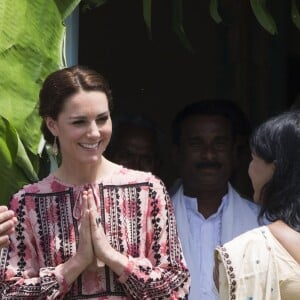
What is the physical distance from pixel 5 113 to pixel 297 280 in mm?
1258

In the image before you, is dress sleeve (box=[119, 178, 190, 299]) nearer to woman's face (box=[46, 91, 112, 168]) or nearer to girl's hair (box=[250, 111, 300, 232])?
woman's face (box=[46, 91, 112, 168])

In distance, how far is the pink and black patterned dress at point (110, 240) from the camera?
3.32 metres

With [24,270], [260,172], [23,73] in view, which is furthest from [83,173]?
[260,172]

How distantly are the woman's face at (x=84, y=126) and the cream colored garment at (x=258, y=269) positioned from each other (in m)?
0.69

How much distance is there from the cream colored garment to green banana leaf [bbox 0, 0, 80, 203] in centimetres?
101

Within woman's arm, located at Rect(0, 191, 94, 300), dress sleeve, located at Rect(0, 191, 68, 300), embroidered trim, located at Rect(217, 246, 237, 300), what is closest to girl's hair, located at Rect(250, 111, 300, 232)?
embroidered trim, located at Rect(217, 246, 237, 300)

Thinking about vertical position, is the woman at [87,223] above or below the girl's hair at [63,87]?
below

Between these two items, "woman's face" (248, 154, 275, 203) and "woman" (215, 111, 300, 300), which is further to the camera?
"woman's face" (248, 154, 275, 203)

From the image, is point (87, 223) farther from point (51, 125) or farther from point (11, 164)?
point (11, 164)

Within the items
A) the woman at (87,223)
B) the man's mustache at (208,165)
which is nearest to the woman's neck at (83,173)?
the woman at (87,223)

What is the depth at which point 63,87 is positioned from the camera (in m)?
3.46

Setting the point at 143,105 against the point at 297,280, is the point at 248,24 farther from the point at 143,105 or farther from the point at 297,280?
the point at 297,280

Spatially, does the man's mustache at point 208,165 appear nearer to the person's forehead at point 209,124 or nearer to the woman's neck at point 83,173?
the person's forehead at point 209,124

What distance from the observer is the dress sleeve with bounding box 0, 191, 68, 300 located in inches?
130
